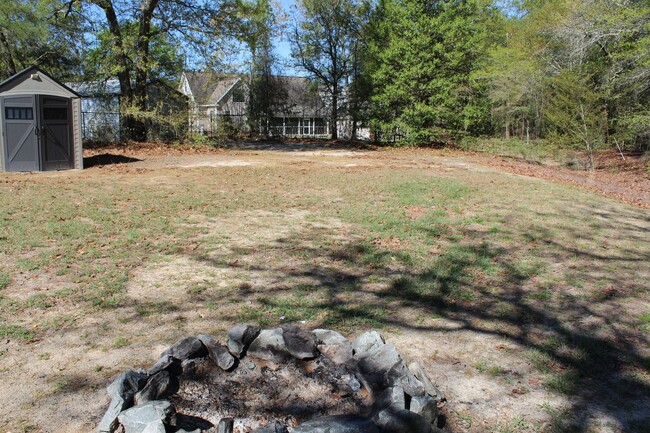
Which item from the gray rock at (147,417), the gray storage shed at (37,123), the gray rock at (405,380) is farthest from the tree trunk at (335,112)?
the gray rock at (147,417)

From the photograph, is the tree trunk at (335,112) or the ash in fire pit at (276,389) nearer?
the ash in fire pit at (276,389)

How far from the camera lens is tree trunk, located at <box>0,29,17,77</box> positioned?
20359 millimetres

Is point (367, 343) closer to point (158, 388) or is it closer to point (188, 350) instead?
point (188, 350)

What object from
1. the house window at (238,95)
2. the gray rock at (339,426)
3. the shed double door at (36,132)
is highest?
the house window at (238,95)

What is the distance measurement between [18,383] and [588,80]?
1924 cm

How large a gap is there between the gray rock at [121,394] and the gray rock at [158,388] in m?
0.04

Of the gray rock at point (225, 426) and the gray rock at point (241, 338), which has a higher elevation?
the gray rock at point (241, 338)

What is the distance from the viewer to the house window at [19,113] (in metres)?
12.0

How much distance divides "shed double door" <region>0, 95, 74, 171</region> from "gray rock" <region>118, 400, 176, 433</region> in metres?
11.9

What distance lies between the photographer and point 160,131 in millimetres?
22078

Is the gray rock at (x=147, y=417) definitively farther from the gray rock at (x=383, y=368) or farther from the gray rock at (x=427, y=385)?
the gray rock at (x=427, y=385)

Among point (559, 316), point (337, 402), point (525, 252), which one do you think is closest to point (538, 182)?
point (525, 252)

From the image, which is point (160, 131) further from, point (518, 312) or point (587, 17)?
point (518, 312)

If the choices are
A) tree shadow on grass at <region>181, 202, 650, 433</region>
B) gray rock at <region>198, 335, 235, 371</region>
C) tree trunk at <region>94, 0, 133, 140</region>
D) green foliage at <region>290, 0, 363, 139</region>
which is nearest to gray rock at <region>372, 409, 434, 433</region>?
tree shadow on grass at <region>181, 202, 650, 433</region>
